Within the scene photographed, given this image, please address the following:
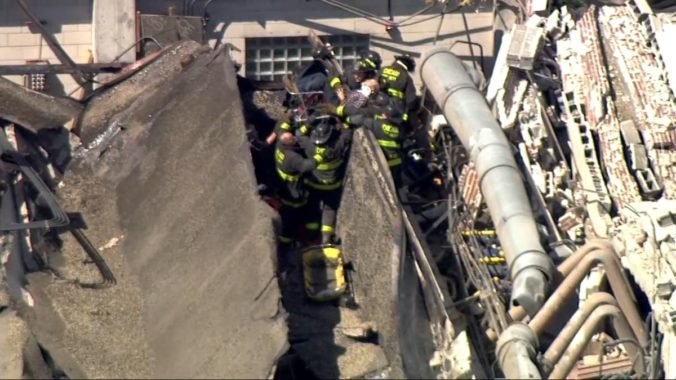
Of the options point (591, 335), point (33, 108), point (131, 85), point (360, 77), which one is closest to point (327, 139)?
point (360, 77)

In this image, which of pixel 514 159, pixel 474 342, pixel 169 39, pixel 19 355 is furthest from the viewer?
pixel 169 39

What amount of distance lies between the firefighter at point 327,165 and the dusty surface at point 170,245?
975mm

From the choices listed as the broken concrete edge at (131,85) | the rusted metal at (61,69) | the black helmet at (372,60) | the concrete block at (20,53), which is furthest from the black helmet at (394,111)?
the concrete block at (20,53)

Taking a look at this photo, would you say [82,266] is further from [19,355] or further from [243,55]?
[243,55]

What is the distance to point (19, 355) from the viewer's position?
21438mm

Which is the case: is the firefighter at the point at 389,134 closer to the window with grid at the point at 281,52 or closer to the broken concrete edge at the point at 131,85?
the broken concrete edge at the point at 131,85

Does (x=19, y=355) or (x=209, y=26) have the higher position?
(x=209, y=26)

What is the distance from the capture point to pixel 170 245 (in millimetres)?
22469

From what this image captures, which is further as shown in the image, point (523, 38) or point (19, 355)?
point (523, 38)

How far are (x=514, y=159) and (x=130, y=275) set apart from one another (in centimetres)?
492

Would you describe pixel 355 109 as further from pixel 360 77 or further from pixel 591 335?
pixel 591 335

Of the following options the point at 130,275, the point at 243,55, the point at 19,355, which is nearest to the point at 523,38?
the point at 243,55

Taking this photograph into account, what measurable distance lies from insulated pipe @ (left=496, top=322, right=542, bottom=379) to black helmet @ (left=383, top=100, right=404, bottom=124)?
3713 mm

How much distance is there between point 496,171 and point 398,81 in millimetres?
2053
